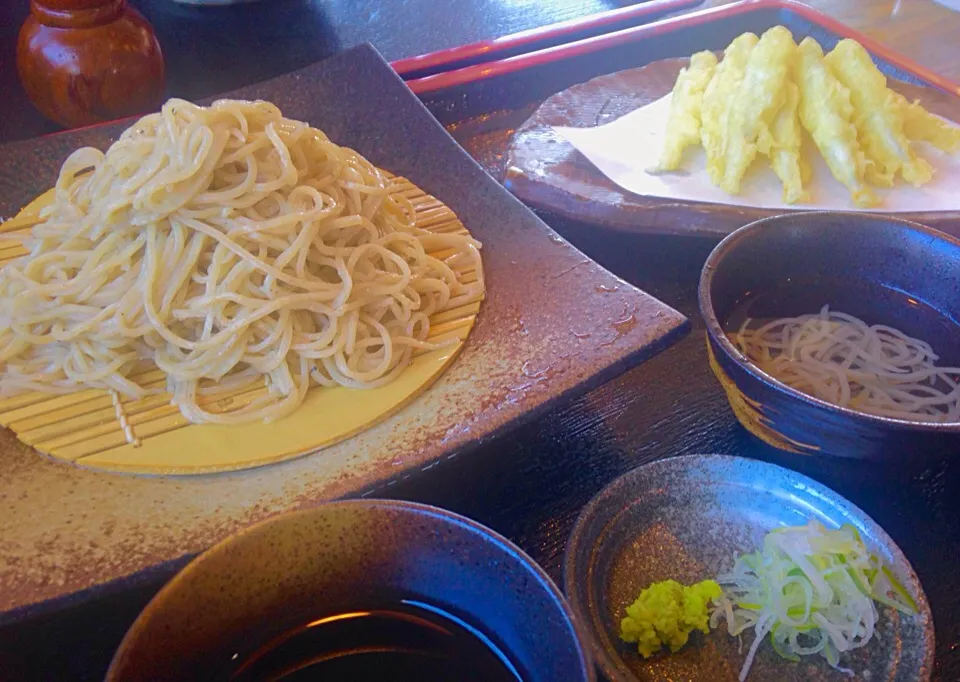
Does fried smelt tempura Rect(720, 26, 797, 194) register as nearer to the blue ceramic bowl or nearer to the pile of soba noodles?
the blue ceramic bowl

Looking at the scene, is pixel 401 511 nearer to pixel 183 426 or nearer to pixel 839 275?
pixel 183 426

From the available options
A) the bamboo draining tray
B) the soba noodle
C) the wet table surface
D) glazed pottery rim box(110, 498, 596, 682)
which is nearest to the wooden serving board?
the wet table surface

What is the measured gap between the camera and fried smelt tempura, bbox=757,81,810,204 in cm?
205

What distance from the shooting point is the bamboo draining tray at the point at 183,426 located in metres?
1.34

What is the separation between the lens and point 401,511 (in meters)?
0.84

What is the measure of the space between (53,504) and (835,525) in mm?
1257

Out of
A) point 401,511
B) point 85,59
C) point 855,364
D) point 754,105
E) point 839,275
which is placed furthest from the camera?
point 85,59

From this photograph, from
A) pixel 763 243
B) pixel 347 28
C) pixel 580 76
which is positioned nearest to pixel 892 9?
pixel 580 76

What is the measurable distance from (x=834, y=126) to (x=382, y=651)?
1811 mm

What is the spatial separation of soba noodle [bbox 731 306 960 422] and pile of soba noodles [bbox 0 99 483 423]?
640mm

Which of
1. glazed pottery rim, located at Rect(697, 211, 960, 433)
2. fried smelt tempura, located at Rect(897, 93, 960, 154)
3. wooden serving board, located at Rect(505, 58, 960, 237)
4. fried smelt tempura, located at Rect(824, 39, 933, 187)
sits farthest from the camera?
fried smelt tempura, located at Rect(897, 93, 960, 154)

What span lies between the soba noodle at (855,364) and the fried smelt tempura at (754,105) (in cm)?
56

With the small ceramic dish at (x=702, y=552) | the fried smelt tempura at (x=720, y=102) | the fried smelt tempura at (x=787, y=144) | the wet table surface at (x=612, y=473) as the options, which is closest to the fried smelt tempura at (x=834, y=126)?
the fried smelt tempura at (x=787, y=144)

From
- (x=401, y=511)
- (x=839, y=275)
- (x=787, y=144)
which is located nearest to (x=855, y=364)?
(x=839, y=275)
